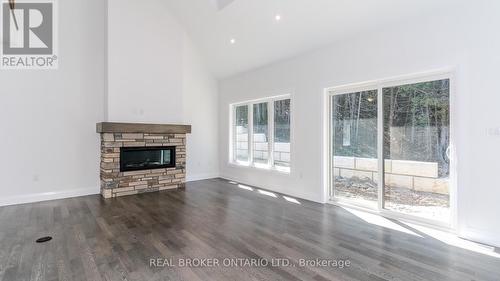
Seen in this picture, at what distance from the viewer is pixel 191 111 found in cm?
694

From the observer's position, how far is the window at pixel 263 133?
5680 millimetres

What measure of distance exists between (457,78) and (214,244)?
368 cm

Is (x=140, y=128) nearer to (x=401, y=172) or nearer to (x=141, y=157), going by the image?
(x=141, y=157)

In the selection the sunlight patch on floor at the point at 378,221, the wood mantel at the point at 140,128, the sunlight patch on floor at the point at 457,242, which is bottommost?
the sunlight patch on floor at the point at 457,242

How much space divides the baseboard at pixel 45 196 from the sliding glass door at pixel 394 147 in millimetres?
5091

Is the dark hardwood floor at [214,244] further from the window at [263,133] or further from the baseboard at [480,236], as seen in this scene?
the window at [263,133]

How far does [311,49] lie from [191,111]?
11.9 feet

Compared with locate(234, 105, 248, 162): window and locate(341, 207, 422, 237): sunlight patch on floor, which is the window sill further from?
locate(341, 207, 422, 237): sunlight patch on floor

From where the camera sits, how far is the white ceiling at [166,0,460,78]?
143 inches

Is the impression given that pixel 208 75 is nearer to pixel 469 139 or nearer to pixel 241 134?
pixel 241 134

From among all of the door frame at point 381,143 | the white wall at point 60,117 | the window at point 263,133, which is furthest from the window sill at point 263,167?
the white wall at point 60,117

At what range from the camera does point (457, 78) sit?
3.20 m

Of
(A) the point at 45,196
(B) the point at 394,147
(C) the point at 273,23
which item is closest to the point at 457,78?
(B) the point at 394,147

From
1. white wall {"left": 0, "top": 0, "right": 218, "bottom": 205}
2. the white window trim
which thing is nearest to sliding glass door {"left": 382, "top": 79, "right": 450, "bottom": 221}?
the white window trim
